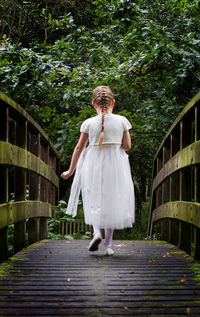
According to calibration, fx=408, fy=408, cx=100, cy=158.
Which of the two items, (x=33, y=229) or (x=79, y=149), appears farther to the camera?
(x=33, y=229)

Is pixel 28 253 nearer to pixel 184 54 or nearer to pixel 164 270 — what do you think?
pixel 164 270

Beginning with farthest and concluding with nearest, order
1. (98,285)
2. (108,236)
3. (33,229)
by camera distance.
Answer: (33,229) → (108,236) → (98,285)

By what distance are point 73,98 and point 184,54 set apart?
2402 mm

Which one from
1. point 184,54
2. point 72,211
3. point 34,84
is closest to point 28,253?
point 72,211

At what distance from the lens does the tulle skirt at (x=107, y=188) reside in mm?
3994

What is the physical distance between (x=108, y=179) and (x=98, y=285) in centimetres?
163

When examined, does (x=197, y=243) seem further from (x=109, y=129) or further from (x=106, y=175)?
(x=109, y=129)

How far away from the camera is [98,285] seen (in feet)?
8.30

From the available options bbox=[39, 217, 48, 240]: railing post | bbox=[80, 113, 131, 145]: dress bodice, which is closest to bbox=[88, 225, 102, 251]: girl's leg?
bbox=[80, 113, 131, 145]: dress bodice

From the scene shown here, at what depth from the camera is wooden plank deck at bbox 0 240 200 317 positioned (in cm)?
204

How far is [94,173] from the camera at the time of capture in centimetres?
407

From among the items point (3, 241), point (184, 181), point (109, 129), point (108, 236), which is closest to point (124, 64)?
point (109, 129)

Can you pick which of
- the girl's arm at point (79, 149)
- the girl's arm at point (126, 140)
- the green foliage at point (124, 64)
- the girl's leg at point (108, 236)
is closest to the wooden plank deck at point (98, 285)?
the girl's leg at point (108, 236)

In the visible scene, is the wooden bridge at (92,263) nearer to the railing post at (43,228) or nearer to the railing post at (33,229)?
the railing post at (33,229)
